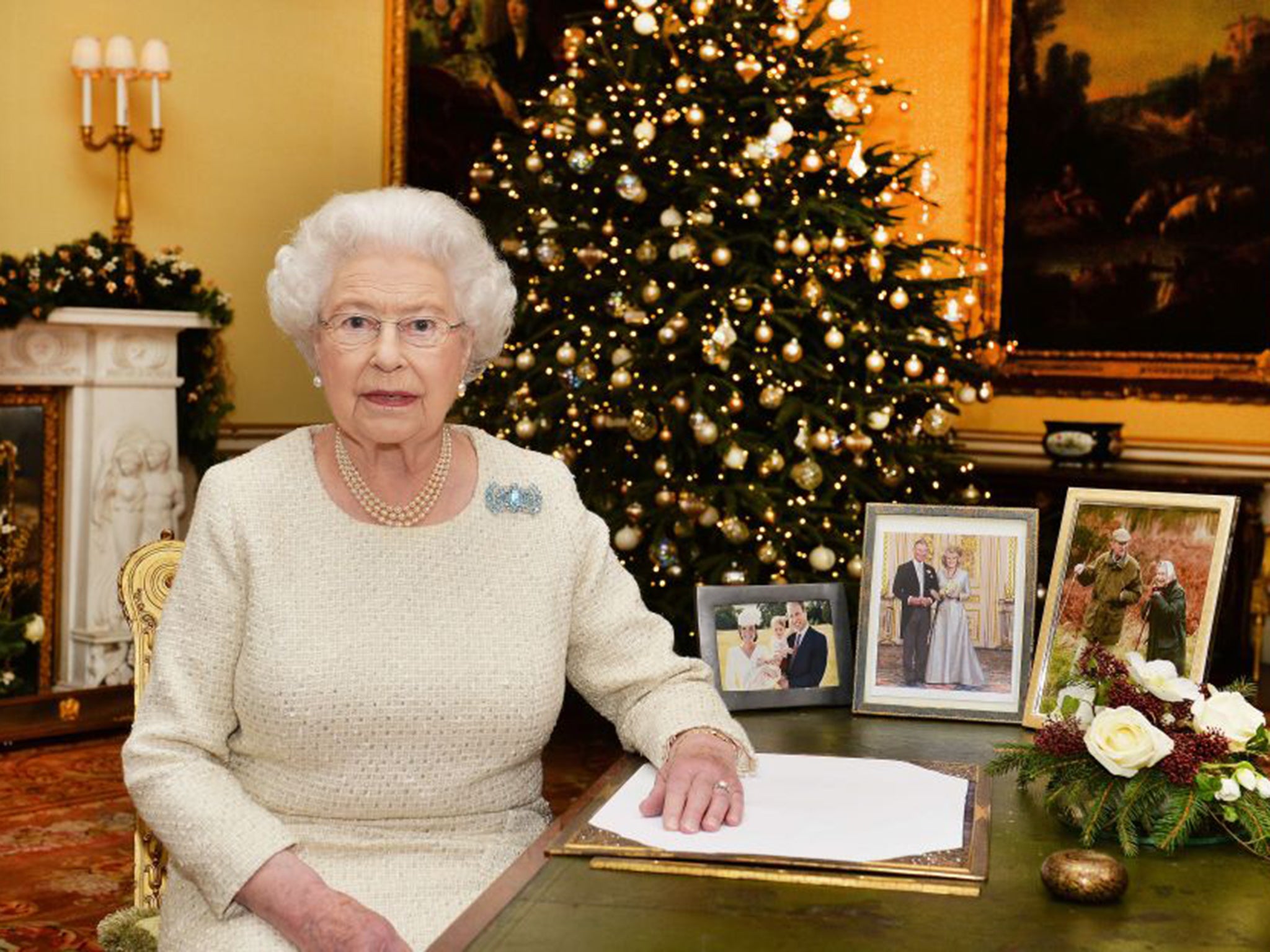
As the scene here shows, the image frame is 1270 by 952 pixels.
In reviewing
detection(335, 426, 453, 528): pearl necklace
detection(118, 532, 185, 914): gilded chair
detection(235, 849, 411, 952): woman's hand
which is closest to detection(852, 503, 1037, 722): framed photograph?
detection(335, 426, 453, 528): pearl necklace

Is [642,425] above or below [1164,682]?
above

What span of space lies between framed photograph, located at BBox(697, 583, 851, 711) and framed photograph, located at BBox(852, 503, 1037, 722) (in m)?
0.07

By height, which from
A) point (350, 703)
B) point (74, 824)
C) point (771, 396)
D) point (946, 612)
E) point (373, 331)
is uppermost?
point (373, 331)

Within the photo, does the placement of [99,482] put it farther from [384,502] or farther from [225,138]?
[384,502]

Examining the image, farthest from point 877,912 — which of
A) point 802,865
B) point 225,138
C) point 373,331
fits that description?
point 225,138

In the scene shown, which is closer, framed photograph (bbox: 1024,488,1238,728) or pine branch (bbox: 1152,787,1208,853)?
pine branch (bbox: 1152,787,1208,853)

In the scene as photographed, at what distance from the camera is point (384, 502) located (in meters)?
2.37

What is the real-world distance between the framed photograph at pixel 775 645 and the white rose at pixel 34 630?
4.88m

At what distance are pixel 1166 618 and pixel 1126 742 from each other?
452mm

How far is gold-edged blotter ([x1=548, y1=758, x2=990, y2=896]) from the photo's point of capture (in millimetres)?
1752

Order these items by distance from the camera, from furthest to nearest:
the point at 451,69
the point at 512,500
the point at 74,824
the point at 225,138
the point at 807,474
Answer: the point at 451,69
the point at 225,138
the point at 807,474
the point at 74,824
the point at 512,500

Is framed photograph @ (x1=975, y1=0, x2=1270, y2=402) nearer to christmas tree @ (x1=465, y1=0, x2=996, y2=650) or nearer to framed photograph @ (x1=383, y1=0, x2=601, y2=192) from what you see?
christmas tree @ (x1=465, y1=0, x2=996, y2=650)

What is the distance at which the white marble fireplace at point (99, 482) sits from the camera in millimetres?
6957

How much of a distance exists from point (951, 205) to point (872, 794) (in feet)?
22.1
